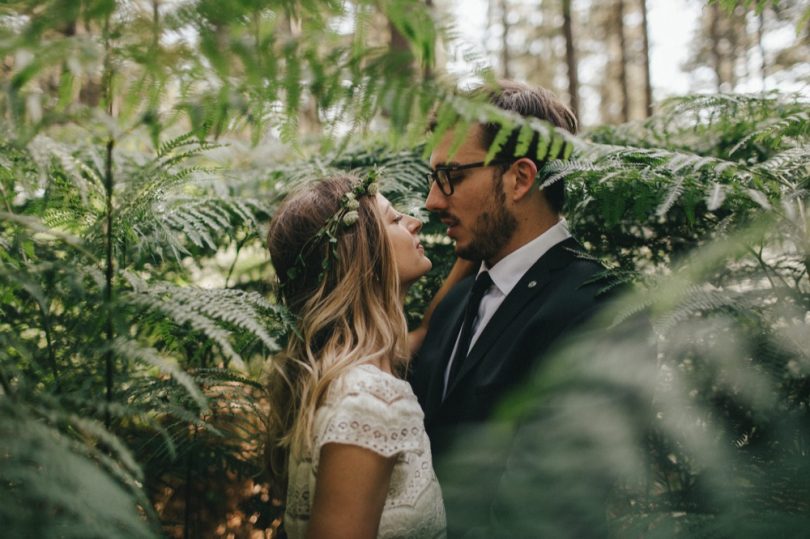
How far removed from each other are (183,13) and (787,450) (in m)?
1.60

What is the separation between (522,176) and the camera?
98.3 inches

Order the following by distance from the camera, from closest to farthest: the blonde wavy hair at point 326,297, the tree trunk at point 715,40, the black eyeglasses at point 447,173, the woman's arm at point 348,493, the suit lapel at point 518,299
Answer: the woman's arm at point 348,493
the blonde wavy hair at point 326,297
the suit lapel at point 518,299
the black eyeglasses at point 447,173
the tree trunk at point 715,40

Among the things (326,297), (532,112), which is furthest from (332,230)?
(532,112)

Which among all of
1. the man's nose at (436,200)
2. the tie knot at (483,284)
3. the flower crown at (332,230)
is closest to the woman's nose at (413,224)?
the man's nose at (436,200)

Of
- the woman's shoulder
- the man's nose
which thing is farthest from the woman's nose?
the woman's shoulder

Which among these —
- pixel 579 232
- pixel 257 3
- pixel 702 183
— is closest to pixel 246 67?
pixel 257 3

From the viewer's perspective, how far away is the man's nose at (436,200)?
2627 mm

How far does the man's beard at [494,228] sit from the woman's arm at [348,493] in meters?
1.18

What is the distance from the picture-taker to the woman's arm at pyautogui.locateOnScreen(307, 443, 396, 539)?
1.70 meters

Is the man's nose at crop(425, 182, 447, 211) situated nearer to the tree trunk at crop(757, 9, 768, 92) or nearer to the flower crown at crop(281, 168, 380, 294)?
the flower crown at crop(281, 168, 380, 294)

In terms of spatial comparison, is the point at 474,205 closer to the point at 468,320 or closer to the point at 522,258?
the point at 522,258

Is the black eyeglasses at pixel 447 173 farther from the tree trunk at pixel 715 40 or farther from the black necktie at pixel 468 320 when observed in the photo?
the tree trunk at pixel 715 40

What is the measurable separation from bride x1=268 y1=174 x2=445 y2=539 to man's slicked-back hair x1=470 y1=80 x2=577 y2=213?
21.8 inches

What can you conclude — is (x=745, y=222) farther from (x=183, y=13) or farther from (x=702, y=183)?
(x=183, y=13)
